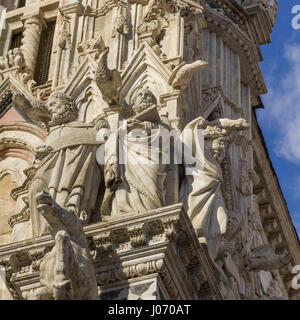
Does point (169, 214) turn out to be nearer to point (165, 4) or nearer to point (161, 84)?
point (161, 84)

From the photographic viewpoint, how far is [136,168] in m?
15.9

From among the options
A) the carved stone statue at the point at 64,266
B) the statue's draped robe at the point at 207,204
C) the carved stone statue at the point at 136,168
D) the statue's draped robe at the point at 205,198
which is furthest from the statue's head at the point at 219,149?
the carved stone statue at the point at 64,266

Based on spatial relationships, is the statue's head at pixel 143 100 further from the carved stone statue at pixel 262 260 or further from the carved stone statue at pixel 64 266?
the carved stone statue at pixel 262 260

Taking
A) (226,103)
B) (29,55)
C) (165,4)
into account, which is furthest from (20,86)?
(226,103)

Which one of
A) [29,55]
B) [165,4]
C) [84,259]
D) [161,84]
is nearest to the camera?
[84,259]

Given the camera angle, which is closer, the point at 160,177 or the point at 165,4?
the point at 160,177

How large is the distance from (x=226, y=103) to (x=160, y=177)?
25.9ft

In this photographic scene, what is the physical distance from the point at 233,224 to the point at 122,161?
8.32 ft

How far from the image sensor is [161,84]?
1820 centimetres

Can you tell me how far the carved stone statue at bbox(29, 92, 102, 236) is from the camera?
52.9 ft

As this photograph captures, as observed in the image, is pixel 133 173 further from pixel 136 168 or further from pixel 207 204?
pixel 207 204

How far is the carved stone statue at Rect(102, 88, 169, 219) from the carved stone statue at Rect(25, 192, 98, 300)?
1399 mm

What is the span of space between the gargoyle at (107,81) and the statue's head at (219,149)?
168 cm

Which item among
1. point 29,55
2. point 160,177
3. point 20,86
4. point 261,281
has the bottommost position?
point 160,177
